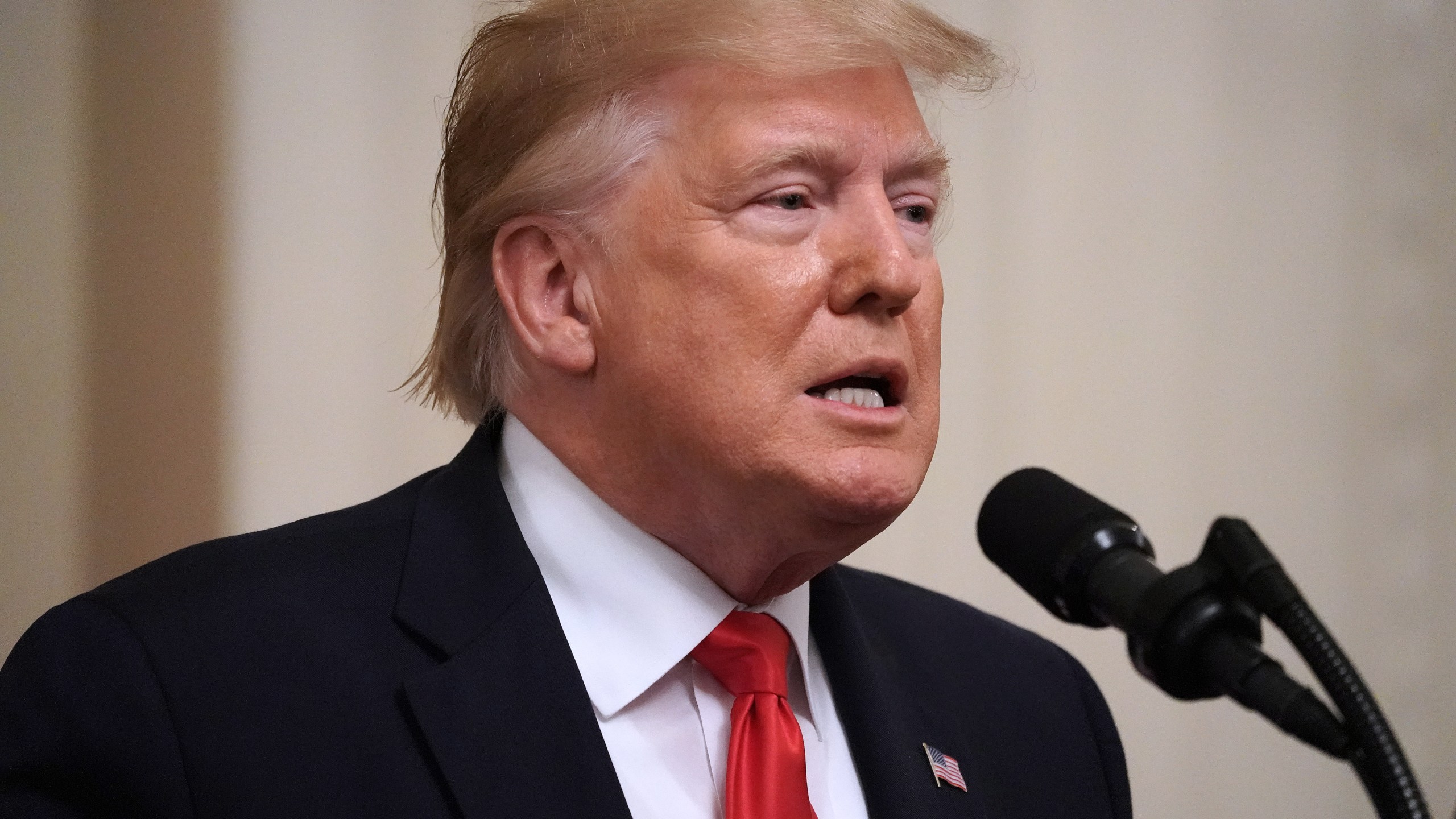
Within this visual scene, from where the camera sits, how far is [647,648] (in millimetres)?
1435

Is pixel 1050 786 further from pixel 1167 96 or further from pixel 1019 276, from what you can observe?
pixel 1167 96

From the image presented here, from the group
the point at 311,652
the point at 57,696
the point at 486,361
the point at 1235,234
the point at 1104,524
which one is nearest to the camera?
the point at 1104,524

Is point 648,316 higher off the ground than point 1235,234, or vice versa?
point 1235,234

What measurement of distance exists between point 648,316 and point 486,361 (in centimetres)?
35

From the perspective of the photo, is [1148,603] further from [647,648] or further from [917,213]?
[917,213]

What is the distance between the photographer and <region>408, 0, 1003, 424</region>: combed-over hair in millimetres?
1472

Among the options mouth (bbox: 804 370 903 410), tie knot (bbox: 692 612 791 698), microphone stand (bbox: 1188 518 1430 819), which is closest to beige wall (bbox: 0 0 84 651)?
tie knot (bbox: 692 612 791 698)

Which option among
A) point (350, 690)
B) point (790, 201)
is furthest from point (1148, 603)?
point (350, 690)

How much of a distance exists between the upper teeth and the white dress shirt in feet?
0.89

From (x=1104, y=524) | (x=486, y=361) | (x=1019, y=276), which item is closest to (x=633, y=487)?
(x=486, y=361)

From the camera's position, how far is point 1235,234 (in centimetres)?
301

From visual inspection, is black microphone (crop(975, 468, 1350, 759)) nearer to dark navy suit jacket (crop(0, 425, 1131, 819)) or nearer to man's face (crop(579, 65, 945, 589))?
man's face (crop(579, 65, 945, 589))

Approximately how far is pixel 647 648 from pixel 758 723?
15 cm

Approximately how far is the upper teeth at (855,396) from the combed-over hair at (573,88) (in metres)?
0.36
